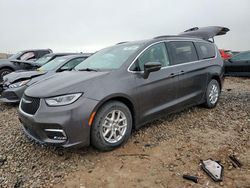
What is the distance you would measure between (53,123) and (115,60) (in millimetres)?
1546

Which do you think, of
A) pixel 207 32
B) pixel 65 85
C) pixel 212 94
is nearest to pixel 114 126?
pixel 65 85

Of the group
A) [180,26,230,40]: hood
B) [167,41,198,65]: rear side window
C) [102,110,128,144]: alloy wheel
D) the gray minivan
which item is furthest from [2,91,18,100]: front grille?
[180,26,230,40]: hood

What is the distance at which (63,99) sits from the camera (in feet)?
9.84

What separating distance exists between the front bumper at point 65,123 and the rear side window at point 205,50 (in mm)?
3047

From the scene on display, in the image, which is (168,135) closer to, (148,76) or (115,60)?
(148,76)

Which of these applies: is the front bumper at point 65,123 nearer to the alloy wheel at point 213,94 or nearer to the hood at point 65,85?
the hood at point 65,85

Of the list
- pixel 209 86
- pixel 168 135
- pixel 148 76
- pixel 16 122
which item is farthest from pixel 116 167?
pixel 209 86

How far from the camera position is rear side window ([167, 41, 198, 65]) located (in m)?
4.32

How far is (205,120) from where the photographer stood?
458cm

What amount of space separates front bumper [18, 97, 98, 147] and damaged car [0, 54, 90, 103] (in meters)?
2.81

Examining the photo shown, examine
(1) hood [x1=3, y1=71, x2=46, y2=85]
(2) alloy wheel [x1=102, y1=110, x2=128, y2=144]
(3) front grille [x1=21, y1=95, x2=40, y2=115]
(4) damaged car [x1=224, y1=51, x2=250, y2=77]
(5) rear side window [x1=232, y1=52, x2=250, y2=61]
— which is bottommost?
(4) damaged car [x1=224, y1=51, x2=250, y2=77]

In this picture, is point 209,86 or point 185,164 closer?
point 185,164

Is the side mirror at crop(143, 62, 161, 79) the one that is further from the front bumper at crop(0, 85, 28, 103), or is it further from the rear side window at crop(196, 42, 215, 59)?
the front bumper at crop(0, 85, 28, 103)

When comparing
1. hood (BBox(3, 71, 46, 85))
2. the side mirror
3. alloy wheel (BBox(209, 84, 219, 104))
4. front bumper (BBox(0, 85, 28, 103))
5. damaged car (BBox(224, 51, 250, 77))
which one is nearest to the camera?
the side mirror
